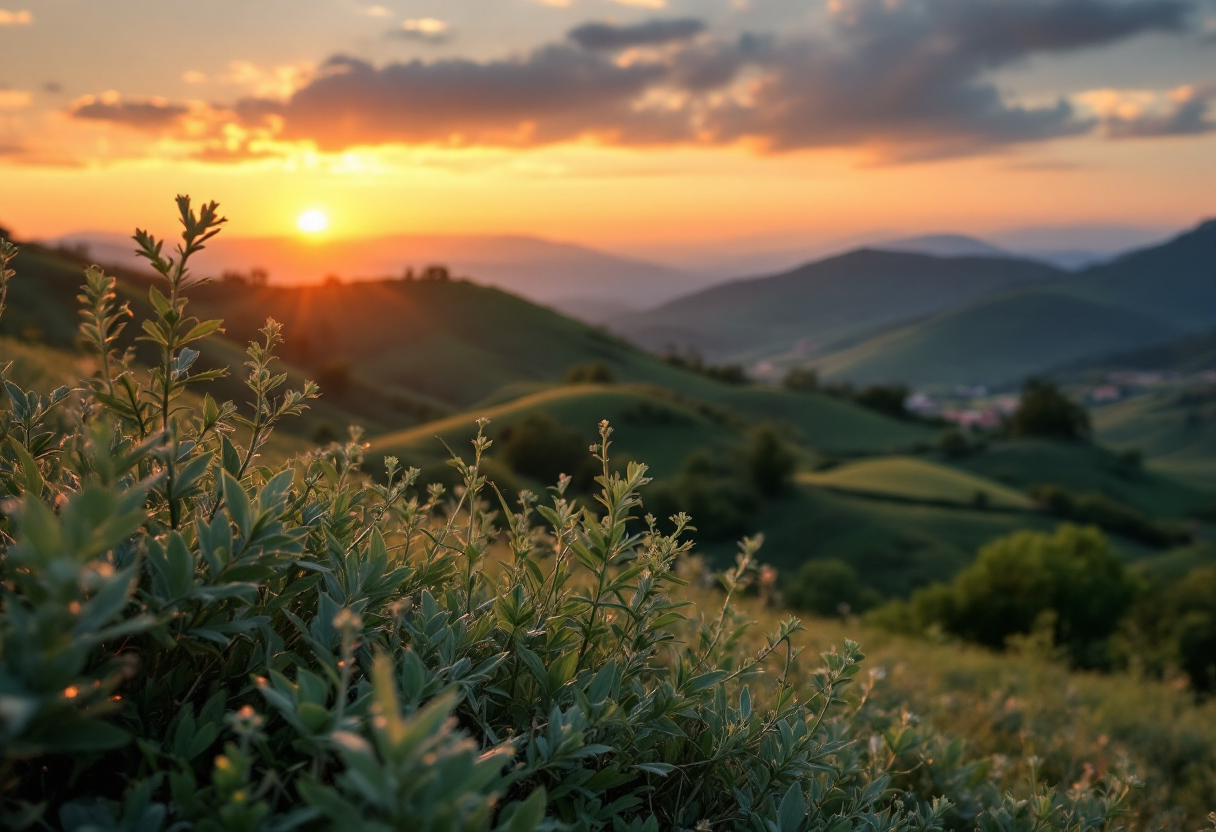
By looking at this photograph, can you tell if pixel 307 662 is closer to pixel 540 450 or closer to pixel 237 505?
pixel 237 505

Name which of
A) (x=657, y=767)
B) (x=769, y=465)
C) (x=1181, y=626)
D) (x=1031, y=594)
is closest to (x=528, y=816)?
(x=657, y=767)

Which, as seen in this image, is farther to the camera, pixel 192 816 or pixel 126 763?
pixel 126 763

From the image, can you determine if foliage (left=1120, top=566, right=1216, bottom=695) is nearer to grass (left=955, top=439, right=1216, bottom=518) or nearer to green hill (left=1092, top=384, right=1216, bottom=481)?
grass (left=955, top=439, right=1216, bottom=518)

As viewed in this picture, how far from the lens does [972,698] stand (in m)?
6.95

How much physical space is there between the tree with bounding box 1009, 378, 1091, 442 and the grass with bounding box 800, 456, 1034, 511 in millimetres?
33109

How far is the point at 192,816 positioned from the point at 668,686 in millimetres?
1050

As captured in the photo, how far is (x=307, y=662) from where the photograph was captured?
1.81 meters

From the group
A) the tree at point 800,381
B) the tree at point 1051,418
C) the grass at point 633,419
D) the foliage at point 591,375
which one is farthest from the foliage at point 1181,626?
the tree at point 800,381

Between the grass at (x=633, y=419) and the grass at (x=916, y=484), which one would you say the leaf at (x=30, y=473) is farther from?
the grass at (x=916, y=484)

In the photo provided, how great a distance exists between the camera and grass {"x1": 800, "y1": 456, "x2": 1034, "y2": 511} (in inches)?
3103

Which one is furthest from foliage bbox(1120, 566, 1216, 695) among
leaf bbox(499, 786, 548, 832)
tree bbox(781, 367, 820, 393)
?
tree bbox(781, 367, 820, 393)

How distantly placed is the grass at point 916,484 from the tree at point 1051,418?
3311 cm

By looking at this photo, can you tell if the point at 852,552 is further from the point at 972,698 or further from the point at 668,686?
the point at 668,686

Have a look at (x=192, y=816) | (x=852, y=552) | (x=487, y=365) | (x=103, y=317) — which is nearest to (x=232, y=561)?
(x=192, y=816)
